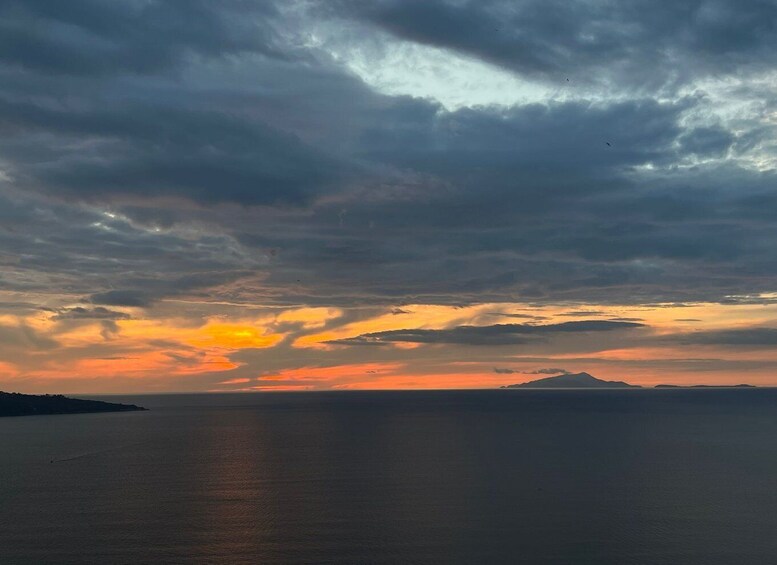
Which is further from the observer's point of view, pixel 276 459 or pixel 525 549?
pixel 276 459

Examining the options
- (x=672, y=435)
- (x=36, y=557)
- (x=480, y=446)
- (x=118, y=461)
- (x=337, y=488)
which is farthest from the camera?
(x=672, y=435)

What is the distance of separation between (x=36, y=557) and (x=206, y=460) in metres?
71.2

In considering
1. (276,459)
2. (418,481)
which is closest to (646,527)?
(418,481)

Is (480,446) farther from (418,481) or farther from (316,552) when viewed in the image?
(316,552)

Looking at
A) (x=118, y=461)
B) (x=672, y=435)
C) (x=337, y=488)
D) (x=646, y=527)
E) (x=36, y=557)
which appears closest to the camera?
(x=36, y=557)

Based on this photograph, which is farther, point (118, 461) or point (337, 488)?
point (118, 461)

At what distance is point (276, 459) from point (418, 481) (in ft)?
134

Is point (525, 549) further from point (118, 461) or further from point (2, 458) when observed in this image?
point (2, 458)

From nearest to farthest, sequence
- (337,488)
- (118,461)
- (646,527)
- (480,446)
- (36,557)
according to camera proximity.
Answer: (36,557) → (646,527) → (337,488) → (118,461) → (480,446)

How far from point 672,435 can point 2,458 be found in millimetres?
165463

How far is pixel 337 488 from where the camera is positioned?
110500mm

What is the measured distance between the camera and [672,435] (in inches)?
7662

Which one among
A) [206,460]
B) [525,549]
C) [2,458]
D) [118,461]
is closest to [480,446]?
[206,460]

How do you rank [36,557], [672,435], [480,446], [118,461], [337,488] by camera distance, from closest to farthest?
1. [36,557]
2. [337,488]
3. [118,461]
4. [480,446]
5. [672,435]
